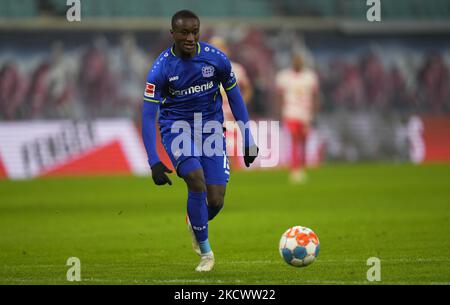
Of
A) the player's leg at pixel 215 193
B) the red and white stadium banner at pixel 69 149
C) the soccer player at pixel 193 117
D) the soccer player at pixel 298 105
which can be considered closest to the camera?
the soccer player at pixel 193 117

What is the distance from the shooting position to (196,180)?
9266 mm

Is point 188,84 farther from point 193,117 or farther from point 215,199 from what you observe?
point 215,199

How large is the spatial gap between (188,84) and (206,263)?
162cm

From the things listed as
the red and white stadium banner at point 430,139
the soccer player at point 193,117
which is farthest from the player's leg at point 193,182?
the red and white stadium banner at point 430,139

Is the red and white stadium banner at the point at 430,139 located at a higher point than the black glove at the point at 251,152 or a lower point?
lower

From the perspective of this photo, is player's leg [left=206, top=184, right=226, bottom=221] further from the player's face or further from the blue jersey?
the player's face

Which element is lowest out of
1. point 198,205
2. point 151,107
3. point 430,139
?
point 430,139

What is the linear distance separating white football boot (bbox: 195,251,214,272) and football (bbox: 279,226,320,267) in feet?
2.21

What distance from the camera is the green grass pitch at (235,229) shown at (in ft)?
→ 30.1

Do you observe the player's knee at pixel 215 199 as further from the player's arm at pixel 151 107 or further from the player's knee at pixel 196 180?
the player's arm at pixel 151 107

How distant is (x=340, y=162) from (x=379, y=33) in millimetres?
4470

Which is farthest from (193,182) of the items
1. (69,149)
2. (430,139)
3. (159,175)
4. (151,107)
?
(430,139)

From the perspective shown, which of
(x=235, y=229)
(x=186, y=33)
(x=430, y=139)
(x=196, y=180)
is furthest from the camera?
(x=430, y=139)

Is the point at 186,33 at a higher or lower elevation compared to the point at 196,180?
higher
